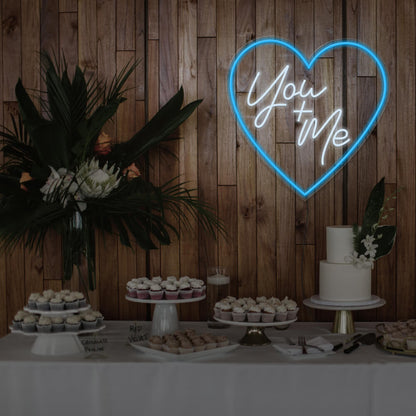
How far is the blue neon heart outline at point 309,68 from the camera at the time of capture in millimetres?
2830

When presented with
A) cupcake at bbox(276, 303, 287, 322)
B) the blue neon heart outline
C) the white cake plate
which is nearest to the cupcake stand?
the white cake plate

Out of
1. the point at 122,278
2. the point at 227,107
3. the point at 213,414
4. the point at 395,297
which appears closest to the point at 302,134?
the point at 227,107

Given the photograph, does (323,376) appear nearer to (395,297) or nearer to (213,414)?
(213,414)

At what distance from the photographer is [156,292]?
2.37 metres

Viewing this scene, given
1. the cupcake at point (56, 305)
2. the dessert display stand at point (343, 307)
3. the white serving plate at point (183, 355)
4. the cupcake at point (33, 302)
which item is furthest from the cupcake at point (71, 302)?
the dessert display stand at point (343, 307)

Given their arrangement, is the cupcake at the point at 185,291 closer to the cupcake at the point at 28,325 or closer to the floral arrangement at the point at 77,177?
the floral arrangement at the point at 77,177

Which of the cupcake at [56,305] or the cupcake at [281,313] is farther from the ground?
the cupcake at [56,305]

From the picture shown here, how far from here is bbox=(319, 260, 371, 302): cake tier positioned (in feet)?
8.00

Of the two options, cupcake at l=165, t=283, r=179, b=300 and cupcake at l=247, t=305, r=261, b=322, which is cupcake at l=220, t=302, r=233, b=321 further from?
cupcake at l=165, t=283, r=179, b=300

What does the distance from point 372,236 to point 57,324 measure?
1.38m

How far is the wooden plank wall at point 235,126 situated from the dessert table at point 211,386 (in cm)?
86

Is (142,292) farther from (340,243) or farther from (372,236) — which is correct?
(372,236)

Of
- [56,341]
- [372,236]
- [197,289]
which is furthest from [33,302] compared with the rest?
[372,236]

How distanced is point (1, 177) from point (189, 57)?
1.13 metres
